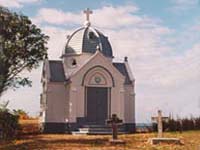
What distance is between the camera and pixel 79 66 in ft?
135

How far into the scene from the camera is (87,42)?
42531 millimetres

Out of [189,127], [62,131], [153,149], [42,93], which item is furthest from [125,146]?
[42,93]

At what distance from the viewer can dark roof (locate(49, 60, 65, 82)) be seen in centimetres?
4131

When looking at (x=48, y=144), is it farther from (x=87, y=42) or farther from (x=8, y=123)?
(x=87, y=42)

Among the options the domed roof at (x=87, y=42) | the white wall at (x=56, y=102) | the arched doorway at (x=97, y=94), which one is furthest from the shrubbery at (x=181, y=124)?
the domed roof at (x=87, y=42)

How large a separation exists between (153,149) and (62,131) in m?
21.4

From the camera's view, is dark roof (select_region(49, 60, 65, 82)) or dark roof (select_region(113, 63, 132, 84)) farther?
dark roof (select_region(113, 63, 132, 84))

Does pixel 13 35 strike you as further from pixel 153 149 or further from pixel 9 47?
pixel 153 149

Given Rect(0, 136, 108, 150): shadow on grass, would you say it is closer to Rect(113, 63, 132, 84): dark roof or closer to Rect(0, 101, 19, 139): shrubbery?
Rect(0, 101, 19, 139): shrubbery

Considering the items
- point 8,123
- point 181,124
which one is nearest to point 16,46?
point 8,123

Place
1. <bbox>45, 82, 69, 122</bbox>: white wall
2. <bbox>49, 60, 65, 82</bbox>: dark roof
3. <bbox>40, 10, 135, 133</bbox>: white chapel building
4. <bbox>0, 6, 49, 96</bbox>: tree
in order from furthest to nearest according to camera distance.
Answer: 1. <bbox>49, 60, 65, 82</bbox>: dark roof
2. <bbox>45, 82, 69, 122</bbox>: white wall
3. <bbox>40, 10, 135, 133</bbox>: white chapel building
4. <bbox>0, 6, 49, 96</bbox>: tree

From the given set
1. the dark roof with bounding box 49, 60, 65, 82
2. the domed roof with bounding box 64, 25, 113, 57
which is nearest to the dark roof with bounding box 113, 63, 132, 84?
the domed roof with bounding box 64, 25, 113, 57

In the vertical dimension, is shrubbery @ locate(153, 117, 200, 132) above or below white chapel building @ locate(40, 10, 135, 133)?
below

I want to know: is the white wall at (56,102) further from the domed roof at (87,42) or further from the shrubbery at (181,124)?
the shrubbery at (181,124)
